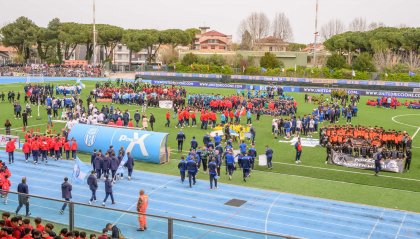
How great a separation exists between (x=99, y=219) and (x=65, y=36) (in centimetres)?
8301

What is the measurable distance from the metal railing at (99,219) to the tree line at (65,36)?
80.1 m

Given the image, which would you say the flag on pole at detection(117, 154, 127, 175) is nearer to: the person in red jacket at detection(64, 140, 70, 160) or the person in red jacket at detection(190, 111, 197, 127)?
→ the person in red jacket at detection(64, 140, 70, 160)

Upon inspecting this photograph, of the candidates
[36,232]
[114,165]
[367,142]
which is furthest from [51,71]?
[36,232]

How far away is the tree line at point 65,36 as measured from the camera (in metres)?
92.1

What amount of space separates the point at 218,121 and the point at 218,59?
1946 inches

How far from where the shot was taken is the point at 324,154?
87.0 ft

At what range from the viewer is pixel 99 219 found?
13.0 metres

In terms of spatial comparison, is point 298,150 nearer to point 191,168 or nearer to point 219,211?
point 191,168

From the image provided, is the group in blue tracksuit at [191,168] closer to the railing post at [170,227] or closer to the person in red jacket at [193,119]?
the railing post at [170,227]

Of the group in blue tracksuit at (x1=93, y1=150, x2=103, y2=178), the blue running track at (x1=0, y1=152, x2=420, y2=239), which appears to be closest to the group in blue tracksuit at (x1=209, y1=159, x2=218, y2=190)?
the blue running track at (x1=0, y1=152, x2=420, y2=239)

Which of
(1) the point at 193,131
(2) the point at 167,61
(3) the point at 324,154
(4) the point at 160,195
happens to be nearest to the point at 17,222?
(4) the point at 160,195

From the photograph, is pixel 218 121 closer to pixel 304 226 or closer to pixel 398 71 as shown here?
pixel 304 226

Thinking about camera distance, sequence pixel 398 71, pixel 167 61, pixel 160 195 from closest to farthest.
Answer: pixel 160 195, pixel 398 71, pixel 167 61

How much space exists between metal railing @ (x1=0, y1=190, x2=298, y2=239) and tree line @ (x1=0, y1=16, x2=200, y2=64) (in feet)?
263
